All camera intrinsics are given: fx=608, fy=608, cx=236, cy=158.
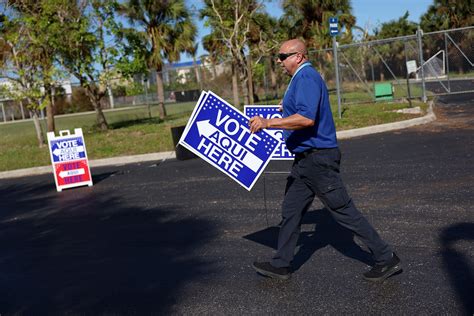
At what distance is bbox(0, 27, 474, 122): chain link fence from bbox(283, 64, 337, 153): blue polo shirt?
13.7 m

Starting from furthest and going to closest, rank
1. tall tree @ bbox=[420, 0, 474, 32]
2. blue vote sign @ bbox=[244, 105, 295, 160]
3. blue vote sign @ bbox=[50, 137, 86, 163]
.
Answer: tall tree @ bbox=[420, 0, 474, 32] < blue vote sign @ bbox=[50, 137, 86, 163] < blue vote sign @ bbox=[244, 105, 295, 160]

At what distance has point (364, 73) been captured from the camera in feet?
82.1

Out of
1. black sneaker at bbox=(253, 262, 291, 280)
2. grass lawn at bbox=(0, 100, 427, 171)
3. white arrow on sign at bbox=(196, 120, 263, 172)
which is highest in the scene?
white arrow on sign at bbox=(196, 120, 263, 172)

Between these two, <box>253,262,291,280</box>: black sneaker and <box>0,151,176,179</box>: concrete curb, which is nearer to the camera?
<box>253,262,291,280</box>: black sneaker

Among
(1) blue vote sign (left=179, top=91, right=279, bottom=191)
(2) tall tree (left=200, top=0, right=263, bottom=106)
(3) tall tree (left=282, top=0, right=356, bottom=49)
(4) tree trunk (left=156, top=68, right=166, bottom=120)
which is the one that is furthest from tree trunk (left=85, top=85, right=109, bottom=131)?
(1) blue vote sign (left=179, top=91, right=279, bottom=191)

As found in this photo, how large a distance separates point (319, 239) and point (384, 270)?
138cm

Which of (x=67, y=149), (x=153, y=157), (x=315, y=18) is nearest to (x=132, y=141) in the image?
(x=153, y=157)

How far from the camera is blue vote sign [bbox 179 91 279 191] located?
5.66 meters

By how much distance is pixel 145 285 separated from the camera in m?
5.14

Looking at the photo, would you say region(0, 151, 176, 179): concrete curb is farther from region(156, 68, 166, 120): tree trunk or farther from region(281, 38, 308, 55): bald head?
region(156, 68, 166, 120): tree trunk

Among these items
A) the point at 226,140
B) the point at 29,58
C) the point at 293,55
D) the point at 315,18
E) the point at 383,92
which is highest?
the point at 315,18

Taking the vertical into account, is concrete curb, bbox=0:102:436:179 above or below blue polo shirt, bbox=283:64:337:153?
below

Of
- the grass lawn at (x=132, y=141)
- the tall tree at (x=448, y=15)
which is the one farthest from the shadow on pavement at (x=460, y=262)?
the tall tree at (x=448, y=15)

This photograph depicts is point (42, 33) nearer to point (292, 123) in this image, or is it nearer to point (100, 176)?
point (100, 176)
